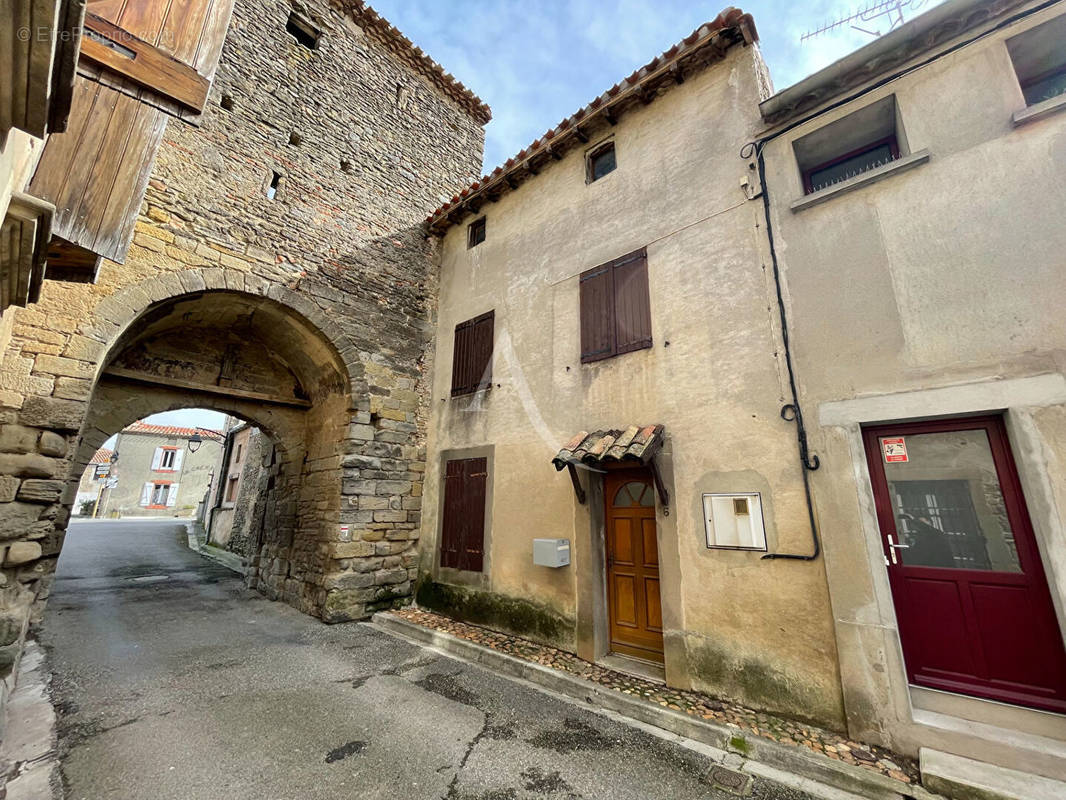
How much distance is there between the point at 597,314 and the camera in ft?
18.2

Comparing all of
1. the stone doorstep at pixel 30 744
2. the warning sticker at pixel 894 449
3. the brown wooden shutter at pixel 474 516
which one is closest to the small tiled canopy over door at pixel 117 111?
the stone doorstep at pixel 30 744

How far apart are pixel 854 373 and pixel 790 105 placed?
295 centimetres

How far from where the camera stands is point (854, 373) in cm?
358

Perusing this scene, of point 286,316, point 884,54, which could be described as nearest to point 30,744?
point 286,316

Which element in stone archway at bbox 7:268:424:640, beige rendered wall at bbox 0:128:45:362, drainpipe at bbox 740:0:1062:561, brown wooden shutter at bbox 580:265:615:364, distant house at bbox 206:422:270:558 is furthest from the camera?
distant house at bbox 206:422:270:558

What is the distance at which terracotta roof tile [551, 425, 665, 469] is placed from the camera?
14.0 ft

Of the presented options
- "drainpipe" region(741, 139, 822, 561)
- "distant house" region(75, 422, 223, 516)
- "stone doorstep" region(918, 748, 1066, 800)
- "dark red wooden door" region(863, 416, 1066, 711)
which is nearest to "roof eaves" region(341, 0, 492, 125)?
"drainpipe" region(741, 139, 822, 561)

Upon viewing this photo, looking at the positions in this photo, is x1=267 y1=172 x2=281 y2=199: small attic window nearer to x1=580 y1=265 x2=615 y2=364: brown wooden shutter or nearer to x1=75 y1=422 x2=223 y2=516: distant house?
x1=580 y1=265 x2=615 y2=364: brown wooden shutter

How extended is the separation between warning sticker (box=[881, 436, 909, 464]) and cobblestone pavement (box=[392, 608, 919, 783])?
2.08 meters

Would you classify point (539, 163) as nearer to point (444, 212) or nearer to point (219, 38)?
point (444, 212)

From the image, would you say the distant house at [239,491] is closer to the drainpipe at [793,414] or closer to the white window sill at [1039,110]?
the drainpipe at [793,414]

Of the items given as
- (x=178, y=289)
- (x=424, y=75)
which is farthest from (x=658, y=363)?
(x=424, y=75)

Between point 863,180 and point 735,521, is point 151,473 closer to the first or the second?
point 735,521

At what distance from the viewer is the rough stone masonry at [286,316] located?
4.74 metres
